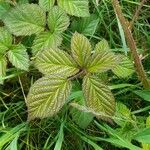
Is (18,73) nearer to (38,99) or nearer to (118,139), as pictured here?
(38,99)

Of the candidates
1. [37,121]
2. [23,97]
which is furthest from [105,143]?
[23,97]

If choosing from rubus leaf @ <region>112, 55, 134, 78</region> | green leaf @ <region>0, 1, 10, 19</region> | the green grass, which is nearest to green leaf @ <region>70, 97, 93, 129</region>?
the green grass

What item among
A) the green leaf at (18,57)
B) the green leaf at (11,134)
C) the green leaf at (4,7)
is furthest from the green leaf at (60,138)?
the green leaf at (4,7)

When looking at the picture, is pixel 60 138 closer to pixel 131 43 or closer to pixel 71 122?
pixel 71 122

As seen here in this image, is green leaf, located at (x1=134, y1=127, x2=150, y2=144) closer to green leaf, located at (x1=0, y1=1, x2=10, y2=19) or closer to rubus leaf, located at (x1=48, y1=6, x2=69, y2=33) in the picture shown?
rubus leaf, located at (x1=48, y1=6, x2=69, y2=33)

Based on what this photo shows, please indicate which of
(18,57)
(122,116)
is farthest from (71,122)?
(18,57)

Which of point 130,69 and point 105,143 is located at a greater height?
point 130,69
